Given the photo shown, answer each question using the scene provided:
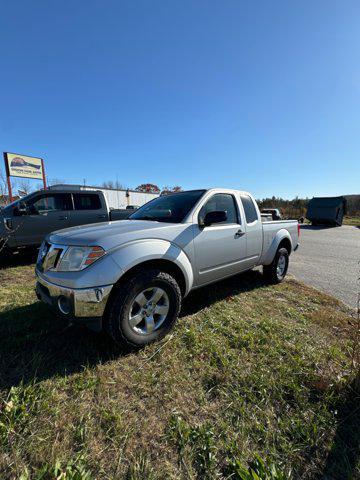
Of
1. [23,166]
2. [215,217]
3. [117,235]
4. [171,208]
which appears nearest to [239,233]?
[215,217]

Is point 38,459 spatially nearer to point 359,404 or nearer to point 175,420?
point 175,420

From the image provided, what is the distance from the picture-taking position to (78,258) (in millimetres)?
2305

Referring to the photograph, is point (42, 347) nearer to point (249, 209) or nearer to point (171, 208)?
point (171, 208)

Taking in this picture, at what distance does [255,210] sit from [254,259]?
34.8 inches

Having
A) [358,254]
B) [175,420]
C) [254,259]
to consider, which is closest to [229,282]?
[254,259]

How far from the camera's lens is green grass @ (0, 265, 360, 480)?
4.81ft

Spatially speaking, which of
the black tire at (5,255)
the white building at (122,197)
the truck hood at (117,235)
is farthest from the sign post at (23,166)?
the truck hood at (117,235)

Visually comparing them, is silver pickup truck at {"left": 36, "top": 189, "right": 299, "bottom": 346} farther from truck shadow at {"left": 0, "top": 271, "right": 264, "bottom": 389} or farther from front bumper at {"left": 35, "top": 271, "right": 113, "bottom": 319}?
truck shadow at {"left": 0, "top": 271, "right": 264, "bottom": 389}

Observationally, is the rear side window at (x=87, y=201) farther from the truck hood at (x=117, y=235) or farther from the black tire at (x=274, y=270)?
the black tire at (x=274, y=270)

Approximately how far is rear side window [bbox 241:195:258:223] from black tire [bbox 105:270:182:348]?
210 centimetres

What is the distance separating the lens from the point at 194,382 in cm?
213

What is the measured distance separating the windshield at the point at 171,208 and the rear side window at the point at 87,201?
3.68m

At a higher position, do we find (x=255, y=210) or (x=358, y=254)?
(x=255, y=210)

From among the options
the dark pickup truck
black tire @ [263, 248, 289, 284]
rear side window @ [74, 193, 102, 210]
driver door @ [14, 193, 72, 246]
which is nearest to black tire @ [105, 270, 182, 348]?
black tire @ [263, 248, 289, 284]
